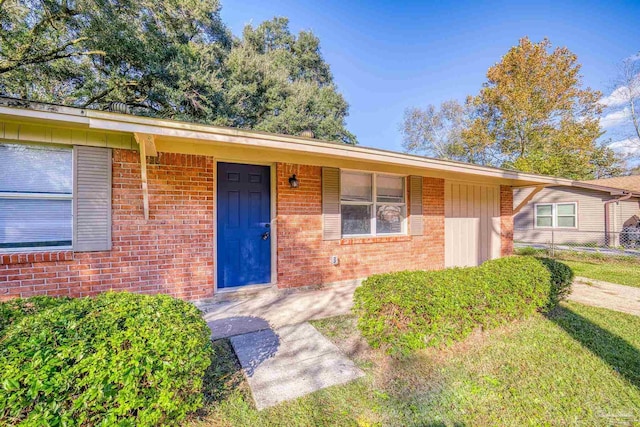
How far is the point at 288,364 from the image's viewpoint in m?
2.56

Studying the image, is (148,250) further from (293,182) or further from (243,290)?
(293,182)

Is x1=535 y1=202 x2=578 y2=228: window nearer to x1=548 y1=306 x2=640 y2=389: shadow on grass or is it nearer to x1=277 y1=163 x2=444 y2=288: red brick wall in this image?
x1=277 y1=163 x2=444 y2=288: red brick wall

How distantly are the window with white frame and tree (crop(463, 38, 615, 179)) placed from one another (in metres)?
13.9

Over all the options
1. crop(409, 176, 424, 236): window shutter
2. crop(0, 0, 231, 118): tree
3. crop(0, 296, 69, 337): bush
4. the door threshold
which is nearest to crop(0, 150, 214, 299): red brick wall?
the door threshold

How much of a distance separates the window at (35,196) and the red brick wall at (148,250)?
0.25 m

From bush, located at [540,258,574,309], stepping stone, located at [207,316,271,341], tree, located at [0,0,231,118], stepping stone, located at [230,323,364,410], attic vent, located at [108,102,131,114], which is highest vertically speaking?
tree, located at [0,0,231,118]

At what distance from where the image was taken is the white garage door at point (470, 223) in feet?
22.0

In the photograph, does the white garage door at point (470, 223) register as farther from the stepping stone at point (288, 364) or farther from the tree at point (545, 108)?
the tree at point (545, 108)

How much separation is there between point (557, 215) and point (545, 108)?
7419 millimetres

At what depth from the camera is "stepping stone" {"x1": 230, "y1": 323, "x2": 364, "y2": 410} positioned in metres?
2.20

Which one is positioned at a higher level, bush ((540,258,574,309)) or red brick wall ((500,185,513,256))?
→ red brick wall ((500,185,513,256))

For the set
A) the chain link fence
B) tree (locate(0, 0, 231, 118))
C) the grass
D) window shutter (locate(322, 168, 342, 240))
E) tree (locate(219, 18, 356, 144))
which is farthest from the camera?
tree (locate(219, 18, 356, 144))

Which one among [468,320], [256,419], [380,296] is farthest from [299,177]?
[256,419]

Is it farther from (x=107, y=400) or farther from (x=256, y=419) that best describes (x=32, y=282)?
(x=256, y=419)
